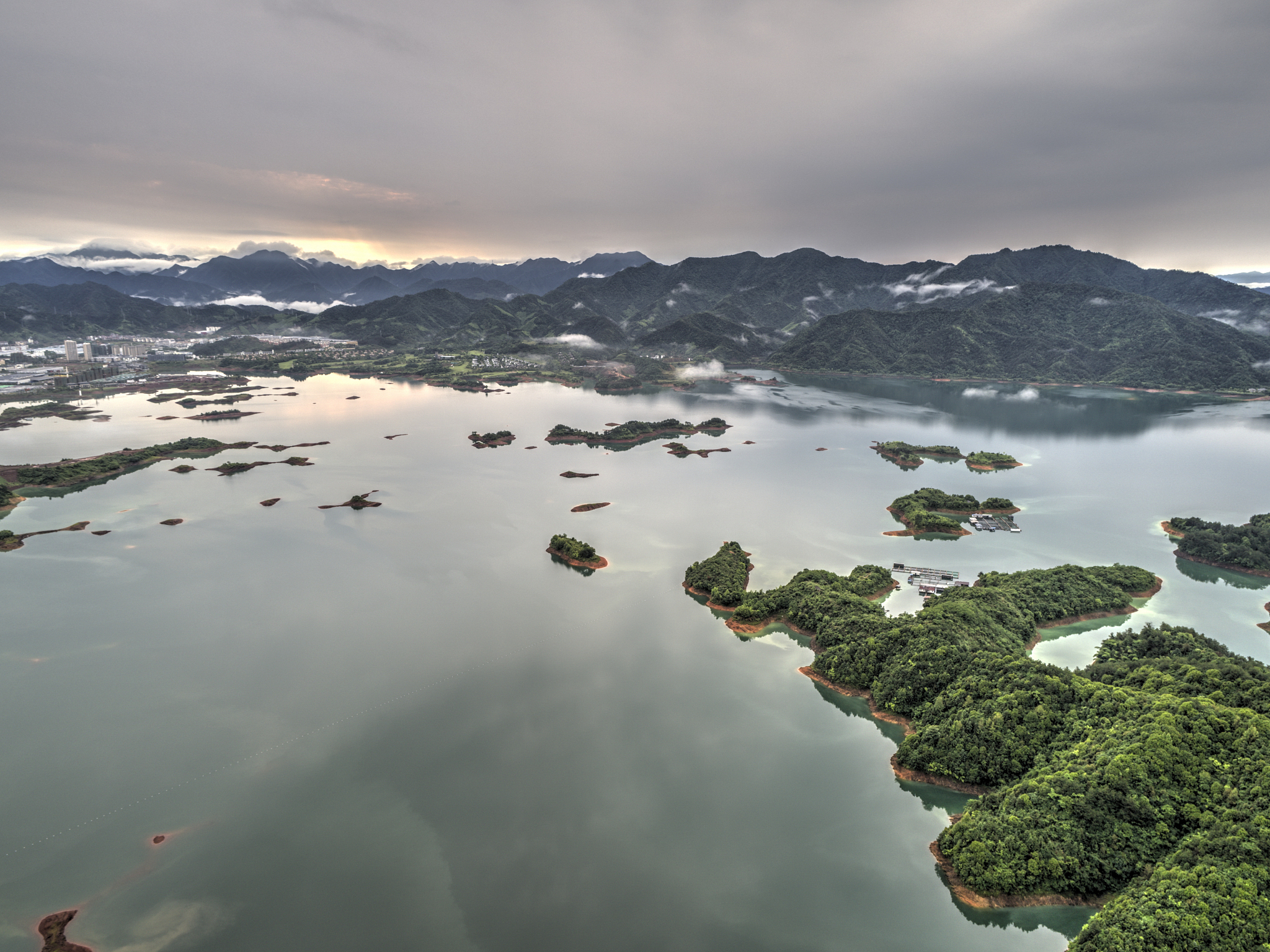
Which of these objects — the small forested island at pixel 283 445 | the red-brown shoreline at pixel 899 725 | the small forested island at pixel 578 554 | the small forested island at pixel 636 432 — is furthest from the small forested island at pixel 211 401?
the red-brown shoreline at pixel 899 725

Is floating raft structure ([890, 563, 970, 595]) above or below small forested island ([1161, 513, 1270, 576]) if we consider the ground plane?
below

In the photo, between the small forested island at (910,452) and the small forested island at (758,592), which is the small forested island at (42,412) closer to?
the small forested island at (758,592)

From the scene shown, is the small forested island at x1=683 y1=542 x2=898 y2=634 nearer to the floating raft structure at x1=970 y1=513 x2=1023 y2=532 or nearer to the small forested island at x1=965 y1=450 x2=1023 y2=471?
the floating raft structure at x1=970 y1=513 x2=1023 y2=532

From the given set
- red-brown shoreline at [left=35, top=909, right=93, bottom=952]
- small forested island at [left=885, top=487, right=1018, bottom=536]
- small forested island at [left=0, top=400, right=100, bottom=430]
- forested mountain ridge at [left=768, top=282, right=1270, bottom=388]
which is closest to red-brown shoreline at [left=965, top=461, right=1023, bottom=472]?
small forested island at [left=885, top=487, right=1018, bottom=536]

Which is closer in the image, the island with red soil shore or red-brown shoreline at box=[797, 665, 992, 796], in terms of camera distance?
the island with red soil shore

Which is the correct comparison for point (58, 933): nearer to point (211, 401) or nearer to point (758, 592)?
point (758, 592)

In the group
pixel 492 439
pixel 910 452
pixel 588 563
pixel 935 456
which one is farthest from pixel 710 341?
pixel 588 563
